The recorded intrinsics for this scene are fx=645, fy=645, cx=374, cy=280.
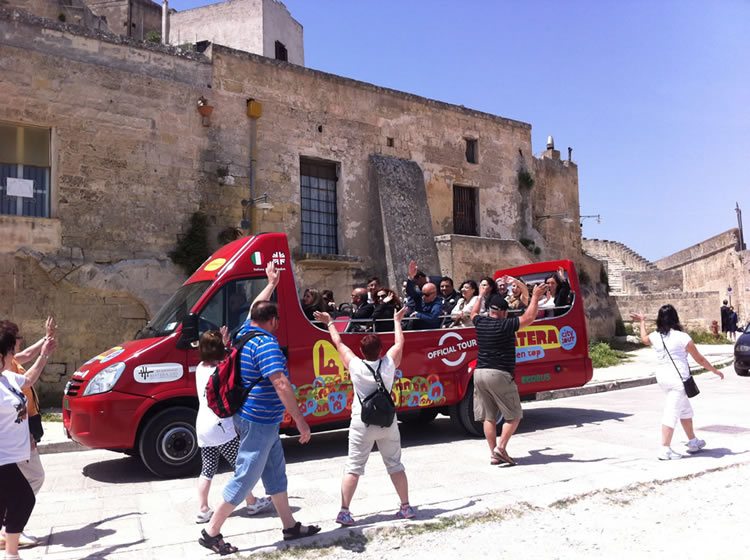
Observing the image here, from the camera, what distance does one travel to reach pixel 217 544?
14.1 ft

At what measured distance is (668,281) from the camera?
1524 inches

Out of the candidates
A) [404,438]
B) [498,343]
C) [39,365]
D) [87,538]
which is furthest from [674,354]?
[39,365]

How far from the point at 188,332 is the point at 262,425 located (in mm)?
2644

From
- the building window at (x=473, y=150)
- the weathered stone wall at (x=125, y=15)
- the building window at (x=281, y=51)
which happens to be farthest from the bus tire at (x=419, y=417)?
the weathered stone wall at (x=125, y=15)

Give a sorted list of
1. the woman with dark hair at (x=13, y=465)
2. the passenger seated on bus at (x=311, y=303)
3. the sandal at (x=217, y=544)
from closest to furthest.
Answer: the woman with dark hair at (x=13, y=465)
the sandal at (x=217, y=544)
the passenger seated on bus at (x=311, y=303)

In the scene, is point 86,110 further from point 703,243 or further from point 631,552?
point 703,243

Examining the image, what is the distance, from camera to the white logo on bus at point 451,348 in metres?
8.24

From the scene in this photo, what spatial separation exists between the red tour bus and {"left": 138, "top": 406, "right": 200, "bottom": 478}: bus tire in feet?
0.03

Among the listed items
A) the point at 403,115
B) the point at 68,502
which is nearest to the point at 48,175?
the point at 68,502

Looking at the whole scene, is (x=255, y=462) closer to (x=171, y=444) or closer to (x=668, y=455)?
(x=171, y=444)

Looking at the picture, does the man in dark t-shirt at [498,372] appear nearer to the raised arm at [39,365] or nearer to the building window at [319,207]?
the raised arm at [39,365]

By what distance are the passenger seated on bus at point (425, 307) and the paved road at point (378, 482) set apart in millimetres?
1529

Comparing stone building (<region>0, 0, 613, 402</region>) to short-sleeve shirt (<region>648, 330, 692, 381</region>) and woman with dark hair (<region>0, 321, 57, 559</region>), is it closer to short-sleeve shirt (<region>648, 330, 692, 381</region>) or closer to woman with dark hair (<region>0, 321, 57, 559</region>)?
woman with dark hair (<region>0, 321, 57, 559</region>)

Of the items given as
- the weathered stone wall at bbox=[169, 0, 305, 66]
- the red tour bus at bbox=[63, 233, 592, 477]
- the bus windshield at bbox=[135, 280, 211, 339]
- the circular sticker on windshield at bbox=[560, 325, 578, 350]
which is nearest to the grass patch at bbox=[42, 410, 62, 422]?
the red tour bus at bbox=[63, 233, 592, 477]
